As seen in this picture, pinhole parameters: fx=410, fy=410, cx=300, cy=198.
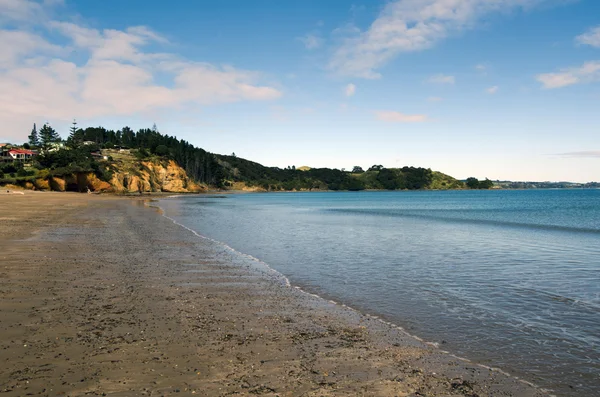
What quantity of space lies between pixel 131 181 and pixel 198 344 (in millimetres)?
132733

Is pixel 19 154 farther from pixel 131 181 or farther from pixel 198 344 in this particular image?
pixel 198 344

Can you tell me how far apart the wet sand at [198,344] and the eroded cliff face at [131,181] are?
306 feet

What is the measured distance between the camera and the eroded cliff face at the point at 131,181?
312 ft

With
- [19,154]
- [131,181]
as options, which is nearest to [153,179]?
[131,181]

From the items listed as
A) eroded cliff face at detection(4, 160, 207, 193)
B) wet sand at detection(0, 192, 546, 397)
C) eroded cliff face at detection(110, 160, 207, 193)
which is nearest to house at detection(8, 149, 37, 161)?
eroded cliff face at detection(4, 160, 207, 193)

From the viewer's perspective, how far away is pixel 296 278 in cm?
Result: 1515

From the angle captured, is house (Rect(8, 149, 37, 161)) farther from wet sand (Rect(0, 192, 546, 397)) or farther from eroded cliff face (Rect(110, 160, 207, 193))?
wet sand (Rect(0, 192, 546, 397))

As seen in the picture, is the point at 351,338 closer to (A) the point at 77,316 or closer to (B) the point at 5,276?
(A) the point at 77,316

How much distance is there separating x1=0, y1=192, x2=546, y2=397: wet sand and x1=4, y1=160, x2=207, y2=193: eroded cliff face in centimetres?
9321

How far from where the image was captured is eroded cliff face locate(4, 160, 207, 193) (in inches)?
3748

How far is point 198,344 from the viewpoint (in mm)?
7672

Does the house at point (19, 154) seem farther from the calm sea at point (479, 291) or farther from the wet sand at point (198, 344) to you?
the wet sand at point (198, 344)

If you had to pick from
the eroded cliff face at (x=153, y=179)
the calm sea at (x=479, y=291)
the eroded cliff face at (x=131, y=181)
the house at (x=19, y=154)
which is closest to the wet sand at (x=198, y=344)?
the calm sea at (x=479, y=291)

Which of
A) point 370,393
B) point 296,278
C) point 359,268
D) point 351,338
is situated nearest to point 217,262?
point 296,278
